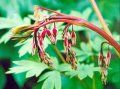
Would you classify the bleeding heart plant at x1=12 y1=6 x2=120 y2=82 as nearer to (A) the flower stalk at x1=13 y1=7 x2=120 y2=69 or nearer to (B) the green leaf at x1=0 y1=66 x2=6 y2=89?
(A) the flower stalk at x1=13 y1=7 x2=120 y2=69

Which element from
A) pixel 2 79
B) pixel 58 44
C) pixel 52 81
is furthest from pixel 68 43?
pixel 58 44

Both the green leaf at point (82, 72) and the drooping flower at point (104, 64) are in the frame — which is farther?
the green leaf at point (82, 72)

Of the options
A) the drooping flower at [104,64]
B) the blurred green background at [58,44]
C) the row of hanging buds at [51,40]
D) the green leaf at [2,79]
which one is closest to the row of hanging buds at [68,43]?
the row of hanging buds at [51,40]

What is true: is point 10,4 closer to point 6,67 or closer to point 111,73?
point 6,67

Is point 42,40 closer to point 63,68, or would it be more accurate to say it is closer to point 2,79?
point 63,68

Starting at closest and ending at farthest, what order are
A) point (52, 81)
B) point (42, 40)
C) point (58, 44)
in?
point (42, 40) < point (52, 81) < point (58, 44)

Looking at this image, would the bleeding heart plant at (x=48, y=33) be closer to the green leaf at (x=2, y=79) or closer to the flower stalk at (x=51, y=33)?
the flower stalk at (x=51, y=33)

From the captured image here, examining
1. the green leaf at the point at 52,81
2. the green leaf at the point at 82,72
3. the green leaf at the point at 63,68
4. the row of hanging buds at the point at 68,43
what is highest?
the row of hanging buds at the point at 68,43

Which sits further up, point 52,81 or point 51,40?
point 51,40

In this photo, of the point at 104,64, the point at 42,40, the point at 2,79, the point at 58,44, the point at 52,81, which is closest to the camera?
the point at 42,40

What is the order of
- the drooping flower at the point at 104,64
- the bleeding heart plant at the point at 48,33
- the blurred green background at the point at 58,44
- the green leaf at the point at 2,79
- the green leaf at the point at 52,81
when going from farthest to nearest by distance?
the green leaf at the point at 2,79 < the blurred green background at the point at 58,44 < the green leaf at the point at 52,81 < the drooping flower at the point at 104,64 < the bleeding heart plant at the point at 48,33
